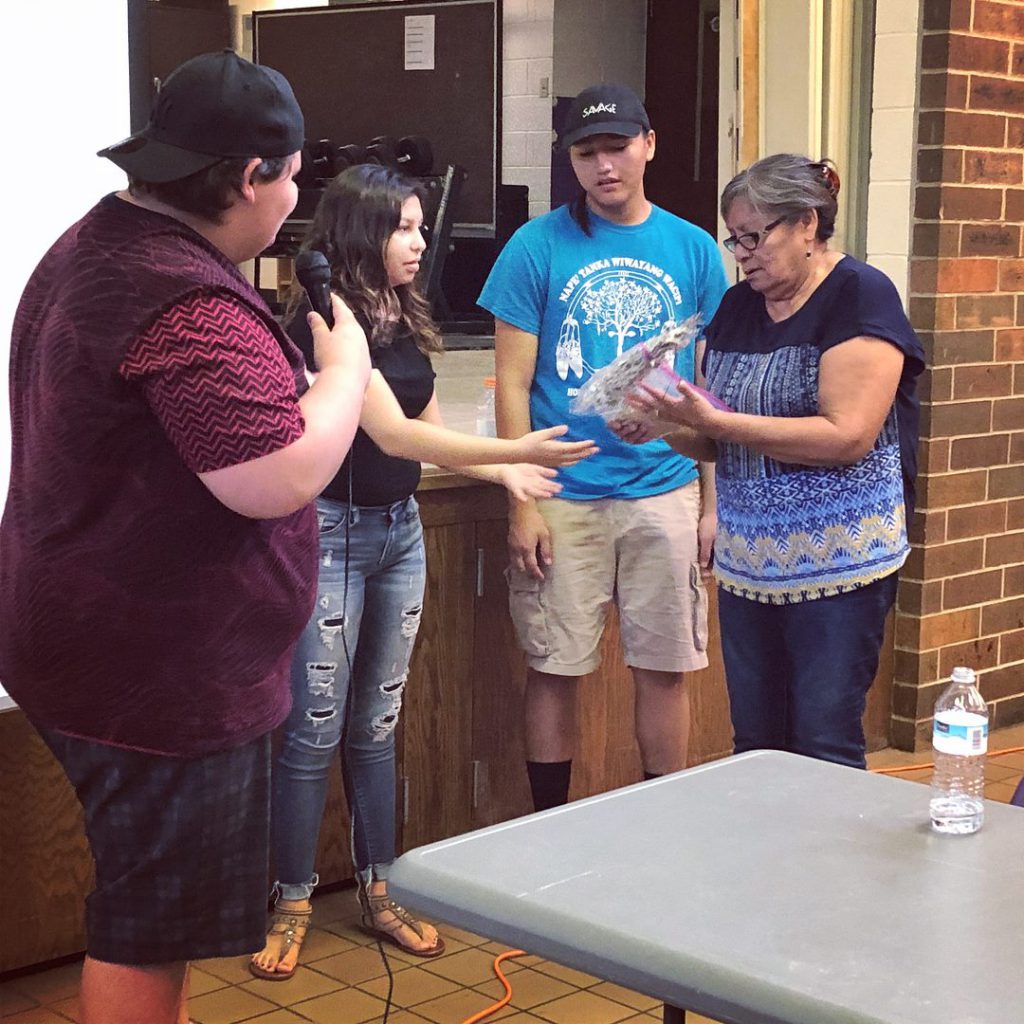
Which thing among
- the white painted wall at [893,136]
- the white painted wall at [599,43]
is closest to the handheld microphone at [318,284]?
the white painted wall at [893,136]

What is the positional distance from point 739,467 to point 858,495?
0.20 meters

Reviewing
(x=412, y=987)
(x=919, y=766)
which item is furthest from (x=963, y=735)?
(x=919, y=766)

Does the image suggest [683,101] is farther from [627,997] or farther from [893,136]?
[627,997]

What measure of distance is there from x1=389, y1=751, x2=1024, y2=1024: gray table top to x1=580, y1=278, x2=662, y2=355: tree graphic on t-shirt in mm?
1353

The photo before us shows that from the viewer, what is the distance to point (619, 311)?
117 inches

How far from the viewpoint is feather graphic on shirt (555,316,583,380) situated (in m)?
2.97

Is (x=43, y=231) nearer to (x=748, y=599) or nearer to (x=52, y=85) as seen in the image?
(x=52, y=85)

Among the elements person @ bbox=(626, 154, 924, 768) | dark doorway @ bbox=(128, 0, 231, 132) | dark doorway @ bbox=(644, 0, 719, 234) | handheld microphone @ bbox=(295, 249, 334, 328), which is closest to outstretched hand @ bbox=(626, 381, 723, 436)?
person @ bbox=(626, 154, 924, 768)

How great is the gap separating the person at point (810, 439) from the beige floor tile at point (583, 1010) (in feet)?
1.73

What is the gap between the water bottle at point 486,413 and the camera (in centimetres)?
335

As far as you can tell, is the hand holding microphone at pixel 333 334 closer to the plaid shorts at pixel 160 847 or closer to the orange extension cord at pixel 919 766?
the plaid shorts at pixel 160 847

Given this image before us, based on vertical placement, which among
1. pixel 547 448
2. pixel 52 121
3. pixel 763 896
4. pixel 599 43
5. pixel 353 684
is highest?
pixel 599 43

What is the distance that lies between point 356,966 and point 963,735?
4.85 feet

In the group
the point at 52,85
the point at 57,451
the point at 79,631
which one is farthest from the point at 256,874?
the point at 52,85
